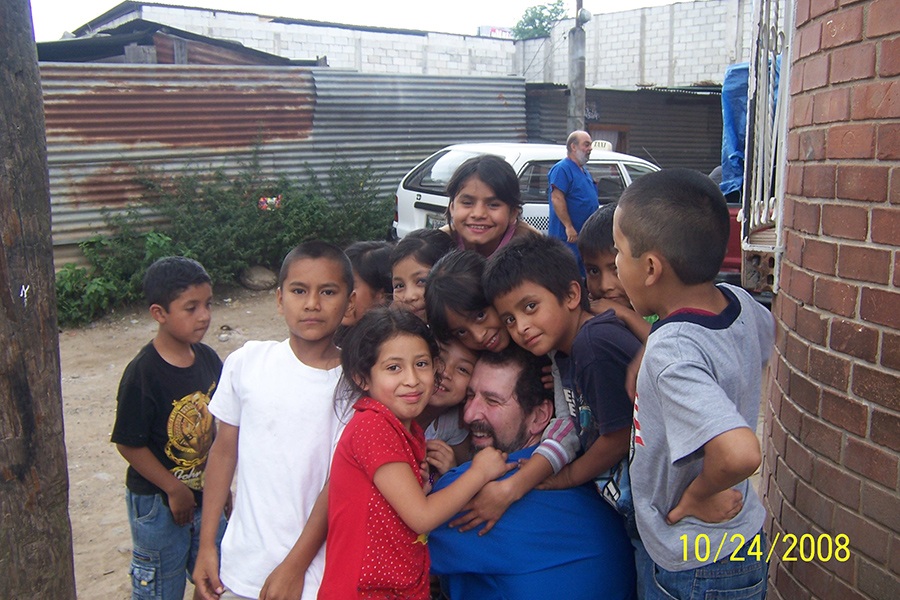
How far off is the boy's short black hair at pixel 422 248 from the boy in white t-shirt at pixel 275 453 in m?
0.58

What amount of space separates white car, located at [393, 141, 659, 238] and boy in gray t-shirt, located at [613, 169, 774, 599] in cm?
593

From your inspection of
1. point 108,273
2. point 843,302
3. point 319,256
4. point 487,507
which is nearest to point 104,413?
point 108,273

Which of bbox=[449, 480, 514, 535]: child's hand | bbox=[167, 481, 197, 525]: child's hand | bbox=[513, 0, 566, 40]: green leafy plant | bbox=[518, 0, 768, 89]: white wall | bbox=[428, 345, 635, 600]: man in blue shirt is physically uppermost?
bbox=[513, 0, 566, 40]: green leafy plant

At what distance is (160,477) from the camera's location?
2533 mm

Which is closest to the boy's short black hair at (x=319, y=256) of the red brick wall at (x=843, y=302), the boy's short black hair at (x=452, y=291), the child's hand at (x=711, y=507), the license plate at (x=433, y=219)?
the boy's short black hair at (x=452, y=291)

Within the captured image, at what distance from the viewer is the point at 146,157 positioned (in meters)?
8.95

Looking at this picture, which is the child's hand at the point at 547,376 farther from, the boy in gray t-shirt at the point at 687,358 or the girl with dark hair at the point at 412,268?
the girl with dark hair at the point at 412,268

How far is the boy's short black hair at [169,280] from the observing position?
272 centimetres

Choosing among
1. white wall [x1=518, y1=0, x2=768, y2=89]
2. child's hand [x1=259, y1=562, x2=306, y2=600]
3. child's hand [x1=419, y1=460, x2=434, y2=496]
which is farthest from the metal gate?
white wall [x1=518, y1=0, x2=768, y2=89]

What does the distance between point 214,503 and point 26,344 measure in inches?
27.7

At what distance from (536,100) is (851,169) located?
11.8 metres

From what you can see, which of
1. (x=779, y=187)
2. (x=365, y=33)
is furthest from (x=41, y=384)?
(x=365, y=33)

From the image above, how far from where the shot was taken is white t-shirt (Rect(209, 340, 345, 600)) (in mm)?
2010

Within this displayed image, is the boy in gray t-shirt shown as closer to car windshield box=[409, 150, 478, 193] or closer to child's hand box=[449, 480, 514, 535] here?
child's hand box=[449, 480, 514, 535]
